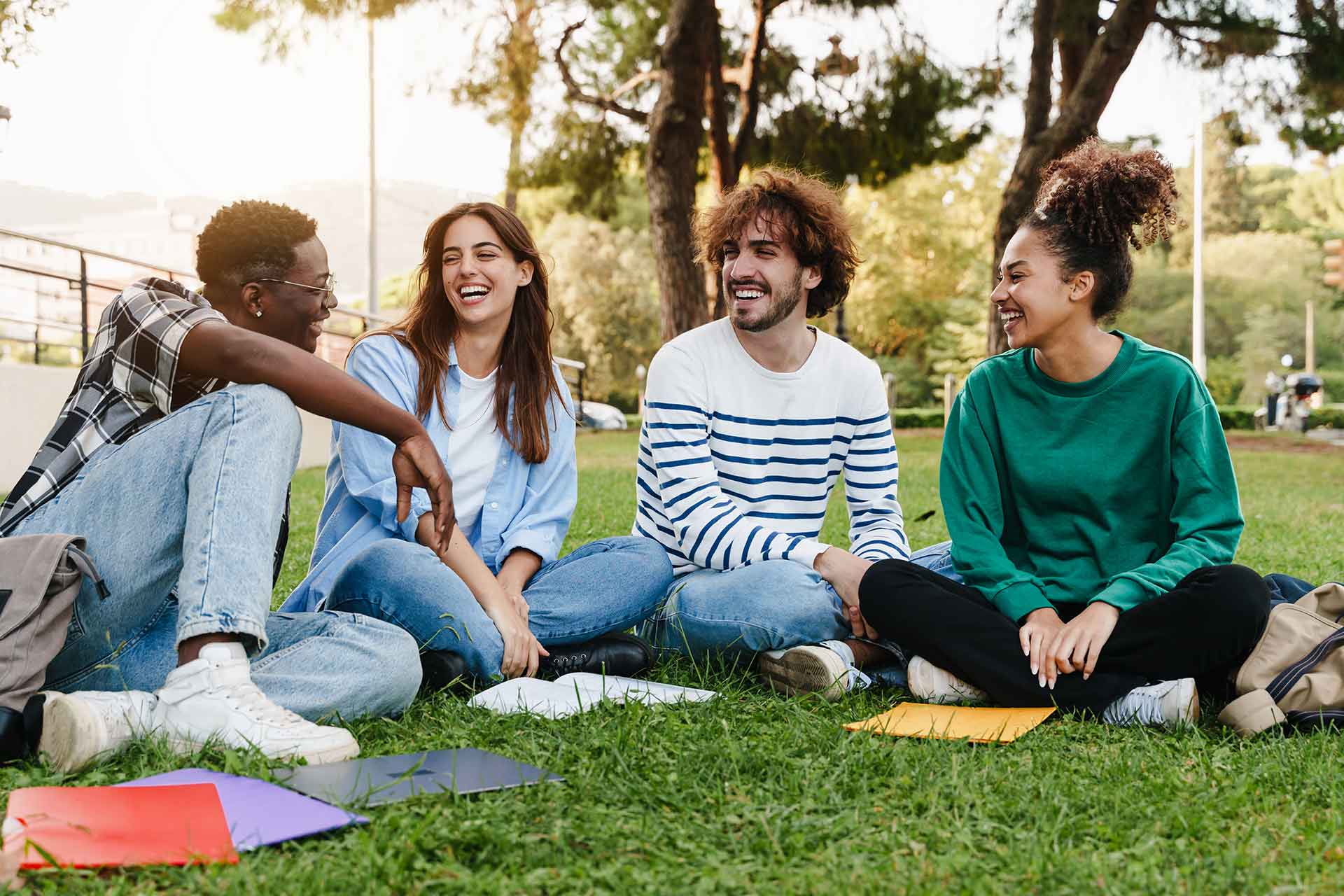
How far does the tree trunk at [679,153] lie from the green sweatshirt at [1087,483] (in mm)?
8134

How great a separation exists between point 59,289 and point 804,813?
9884mm

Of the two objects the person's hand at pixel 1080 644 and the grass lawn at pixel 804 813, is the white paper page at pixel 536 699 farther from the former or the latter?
the person's hand at pixel 1080 644

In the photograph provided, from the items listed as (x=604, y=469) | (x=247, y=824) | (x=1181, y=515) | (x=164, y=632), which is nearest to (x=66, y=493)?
(x=164, y=632)

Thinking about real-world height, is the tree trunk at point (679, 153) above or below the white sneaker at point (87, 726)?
above

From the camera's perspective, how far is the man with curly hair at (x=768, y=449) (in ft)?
10.8

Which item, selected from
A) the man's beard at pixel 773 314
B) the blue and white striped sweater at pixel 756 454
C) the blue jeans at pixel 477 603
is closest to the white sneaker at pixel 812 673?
the blue and white striped sweater at pixel 756 454

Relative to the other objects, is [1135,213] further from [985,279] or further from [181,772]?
[985,279]

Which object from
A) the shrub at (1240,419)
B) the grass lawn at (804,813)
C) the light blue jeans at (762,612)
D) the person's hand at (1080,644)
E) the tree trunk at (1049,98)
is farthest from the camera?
the shrub at (1240,419)

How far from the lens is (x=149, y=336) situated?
101 inches

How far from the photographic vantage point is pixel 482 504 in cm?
342

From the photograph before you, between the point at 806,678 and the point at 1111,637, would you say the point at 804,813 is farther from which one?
the point at 1111,637

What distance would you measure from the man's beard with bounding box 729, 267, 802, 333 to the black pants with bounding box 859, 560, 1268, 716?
88 centimetres

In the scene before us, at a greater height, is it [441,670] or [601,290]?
[601,290]

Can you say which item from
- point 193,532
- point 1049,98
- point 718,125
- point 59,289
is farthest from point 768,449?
point 718,125
